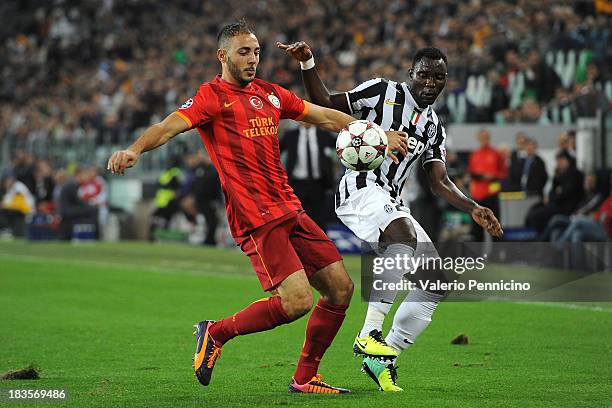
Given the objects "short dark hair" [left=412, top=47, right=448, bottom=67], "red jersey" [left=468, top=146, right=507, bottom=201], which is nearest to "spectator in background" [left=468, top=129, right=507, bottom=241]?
"red jersey" [left=468, top=146, right=507, bottom=201]

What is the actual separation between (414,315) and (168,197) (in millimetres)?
17027

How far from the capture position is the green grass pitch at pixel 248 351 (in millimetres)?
6805

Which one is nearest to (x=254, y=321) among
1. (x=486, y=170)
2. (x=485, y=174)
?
(x=485, y=174)

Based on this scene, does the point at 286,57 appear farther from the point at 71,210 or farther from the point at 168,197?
the point at 71,210

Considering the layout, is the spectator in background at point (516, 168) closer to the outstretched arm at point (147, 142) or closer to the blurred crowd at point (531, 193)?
the blurred crowd at point (531, 193)

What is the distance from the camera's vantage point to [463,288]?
12.5 metres

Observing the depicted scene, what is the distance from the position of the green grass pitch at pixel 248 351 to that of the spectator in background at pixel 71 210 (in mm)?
9203

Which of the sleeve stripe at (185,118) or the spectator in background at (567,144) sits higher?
the spectator in background at (567,144)

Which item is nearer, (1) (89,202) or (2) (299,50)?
(2) (299,50)

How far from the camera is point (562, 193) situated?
1568cm

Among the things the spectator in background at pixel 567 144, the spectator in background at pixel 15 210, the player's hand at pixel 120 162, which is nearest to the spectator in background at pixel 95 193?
the spectator in background at pixel 15 210

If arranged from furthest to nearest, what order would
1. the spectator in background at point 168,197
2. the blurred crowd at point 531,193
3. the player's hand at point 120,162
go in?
1. the spectator in background at point 168,197
2. the blurred crowd at point 531,193
3. the player's hand at point 120,162

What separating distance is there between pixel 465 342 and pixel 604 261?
5513 mm

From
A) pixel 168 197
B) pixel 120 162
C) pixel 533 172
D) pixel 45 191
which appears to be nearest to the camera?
pixel 120 162
